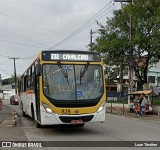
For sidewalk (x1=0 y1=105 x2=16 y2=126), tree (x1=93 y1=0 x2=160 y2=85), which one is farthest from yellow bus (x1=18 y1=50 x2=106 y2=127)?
tree (x1=93 y1=0 x2=160 y2=85)

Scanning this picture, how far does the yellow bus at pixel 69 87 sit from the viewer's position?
14.3 metres

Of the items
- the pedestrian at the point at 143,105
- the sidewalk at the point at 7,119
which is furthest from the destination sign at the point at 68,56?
A: the pedestrian at the point at 143,105

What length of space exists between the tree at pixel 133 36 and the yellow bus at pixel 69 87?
58.5 feet

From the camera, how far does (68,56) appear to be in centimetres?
1509

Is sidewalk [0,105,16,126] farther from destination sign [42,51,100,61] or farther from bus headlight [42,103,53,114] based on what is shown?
destination sign [42,51,100,61]

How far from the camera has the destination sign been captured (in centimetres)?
1496

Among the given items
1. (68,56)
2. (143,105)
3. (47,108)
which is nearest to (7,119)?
(47,108)

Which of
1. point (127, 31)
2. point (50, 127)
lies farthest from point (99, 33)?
point (50, 127)

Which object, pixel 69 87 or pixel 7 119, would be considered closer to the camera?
pixel 69 87

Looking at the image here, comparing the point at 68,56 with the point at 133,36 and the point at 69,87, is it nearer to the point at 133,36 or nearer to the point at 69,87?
the point at 69,87

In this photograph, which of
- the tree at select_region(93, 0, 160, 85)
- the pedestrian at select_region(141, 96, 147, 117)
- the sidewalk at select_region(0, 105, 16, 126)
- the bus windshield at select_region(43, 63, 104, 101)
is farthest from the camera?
the tree at select_region(93, 0, 160, 85)

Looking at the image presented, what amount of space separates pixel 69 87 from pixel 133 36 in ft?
72.4

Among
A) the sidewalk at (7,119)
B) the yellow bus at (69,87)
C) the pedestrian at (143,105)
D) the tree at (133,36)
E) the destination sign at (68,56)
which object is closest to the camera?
the yellow bus at (69,87)

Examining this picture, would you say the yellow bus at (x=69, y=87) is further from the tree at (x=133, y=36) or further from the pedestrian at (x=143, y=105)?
the tree at (x=133, y=36)
